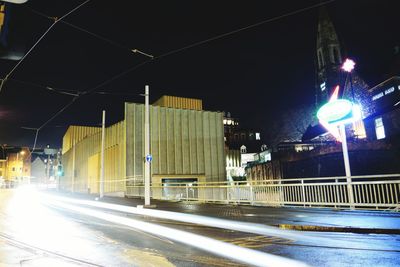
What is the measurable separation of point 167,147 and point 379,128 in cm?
2353

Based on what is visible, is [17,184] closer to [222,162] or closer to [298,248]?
[222,162]

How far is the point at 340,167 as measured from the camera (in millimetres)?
32125

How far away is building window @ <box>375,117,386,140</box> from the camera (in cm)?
3364

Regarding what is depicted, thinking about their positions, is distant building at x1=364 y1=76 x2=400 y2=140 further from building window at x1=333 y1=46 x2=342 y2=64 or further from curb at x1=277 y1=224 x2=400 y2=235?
building window at x1=333 y1=46 x2=342 y2=64

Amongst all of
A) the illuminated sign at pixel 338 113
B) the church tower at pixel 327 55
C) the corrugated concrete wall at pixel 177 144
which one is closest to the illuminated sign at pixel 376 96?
the corrugated concrete wall at pixel 177 144

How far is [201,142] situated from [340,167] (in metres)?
14.6

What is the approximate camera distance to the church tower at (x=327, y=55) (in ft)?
313

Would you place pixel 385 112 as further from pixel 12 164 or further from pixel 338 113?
pixel 12 164

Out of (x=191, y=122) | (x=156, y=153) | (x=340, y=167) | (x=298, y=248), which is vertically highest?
(x=191, y=122)

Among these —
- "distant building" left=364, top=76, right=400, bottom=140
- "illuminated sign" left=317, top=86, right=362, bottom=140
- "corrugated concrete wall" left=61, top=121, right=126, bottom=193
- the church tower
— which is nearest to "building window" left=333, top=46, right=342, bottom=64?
the church tower

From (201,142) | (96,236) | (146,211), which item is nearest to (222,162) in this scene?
(201,142)

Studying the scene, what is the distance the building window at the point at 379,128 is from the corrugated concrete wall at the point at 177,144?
57.1 feet

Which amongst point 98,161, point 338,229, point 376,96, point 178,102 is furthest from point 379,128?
point 98,161

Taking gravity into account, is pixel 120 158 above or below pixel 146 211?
above
